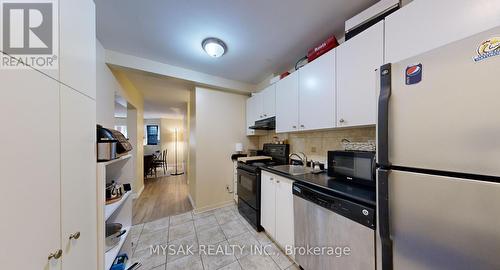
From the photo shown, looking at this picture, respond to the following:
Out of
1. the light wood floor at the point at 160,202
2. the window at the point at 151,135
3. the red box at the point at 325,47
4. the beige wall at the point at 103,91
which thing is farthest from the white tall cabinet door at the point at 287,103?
the window at the point at 151,135

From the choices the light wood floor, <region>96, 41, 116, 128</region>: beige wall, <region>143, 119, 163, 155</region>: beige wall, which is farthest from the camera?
<region>143, 119, 163, 155</region>: beige wall

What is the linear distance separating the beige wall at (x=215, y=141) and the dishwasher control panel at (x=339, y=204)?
6.20 ft

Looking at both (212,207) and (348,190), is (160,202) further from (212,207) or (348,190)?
(348,190)

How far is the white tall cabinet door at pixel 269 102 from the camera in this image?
2449mm

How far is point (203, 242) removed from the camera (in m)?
1.97

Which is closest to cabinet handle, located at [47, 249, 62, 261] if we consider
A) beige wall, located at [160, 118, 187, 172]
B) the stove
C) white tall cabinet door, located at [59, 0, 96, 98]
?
white tall cabinet door, located at [59, 0, 96, 98]

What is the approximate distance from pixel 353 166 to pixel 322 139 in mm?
727

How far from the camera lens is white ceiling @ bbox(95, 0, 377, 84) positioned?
136 centimetres

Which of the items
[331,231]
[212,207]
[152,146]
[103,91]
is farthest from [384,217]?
[152,146]

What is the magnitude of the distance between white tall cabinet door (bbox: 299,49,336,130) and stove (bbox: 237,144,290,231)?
0.80 m

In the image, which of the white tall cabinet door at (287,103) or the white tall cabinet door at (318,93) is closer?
the white tall cabinet door at (318,93)

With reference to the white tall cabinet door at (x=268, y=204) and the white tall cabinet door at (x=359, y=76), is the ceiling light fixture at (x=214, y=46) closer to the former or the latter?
the white tall cabinet door at (x=359, y=76)

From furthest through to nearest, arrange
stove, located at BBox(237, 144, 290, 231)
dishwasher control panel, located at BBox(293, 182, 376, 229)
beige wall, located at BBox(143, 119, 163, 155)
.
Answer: beige wall, located at BBox(143, 119, 163, 155) → stove, located at BBox(237, 144, 290, 231) → dishwasher control panel, located at BBox(293, 182, 376, 229)

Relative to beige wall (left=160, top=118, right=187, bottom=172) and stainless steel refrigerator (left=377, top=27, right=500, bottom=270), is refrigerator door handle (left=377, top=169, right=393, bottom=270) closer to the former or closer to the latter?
stainless steel refrigerator (left=377, top=27, right=500, bottom=270)
